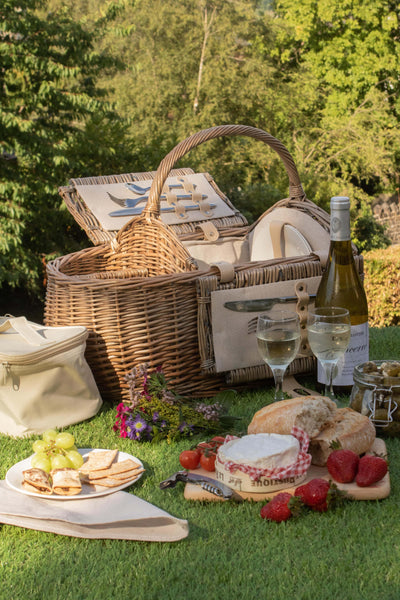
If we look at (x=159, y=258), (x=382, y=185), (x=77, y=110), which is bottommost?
(x=382, y=185)

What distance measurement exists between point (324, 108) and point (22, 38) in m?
12.3

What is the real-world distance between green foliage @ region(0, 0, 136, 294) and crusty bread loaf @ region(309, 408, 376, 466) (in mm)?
4989

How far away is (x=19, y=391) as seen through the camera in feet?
6.95

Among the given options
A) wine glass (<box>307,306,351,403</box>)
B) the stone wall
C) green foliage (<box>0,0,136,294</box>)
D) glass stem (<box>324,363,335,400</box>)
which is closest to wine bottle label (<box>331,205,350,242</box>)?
wine glass (<box>307,306,351,403</box>)

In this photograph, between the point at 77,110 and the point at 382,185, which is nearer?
the point at 77,110

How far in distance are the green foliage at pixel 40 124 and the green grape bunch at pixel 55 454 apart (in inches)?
186

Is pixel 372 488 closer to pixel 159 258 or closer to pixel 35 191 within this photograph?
pixel 159 258

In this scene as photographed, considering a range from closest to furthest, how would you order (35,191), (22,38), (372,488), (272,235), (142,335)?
(372,488) → (142,335) → (272,235) → (22,38) → (35,191)

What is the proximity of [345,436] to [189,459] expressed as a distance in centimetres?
41

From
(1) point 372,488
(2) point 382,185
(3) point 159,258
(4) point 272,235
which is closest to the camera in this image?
(1) point 372,488

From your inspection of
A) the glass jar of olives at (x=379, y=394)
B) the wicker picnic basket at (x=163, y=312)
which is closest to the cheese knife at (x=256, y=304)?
the wicker picnic basket at (x=163, y=312)

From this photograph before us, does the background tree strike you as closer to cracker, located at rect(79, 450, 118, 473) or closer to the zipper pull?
the zipper pull

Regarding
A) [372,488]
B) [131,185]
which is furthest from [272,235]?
[372,488]

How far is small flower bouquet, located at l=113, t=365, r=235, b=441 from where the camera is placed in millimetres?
2010
